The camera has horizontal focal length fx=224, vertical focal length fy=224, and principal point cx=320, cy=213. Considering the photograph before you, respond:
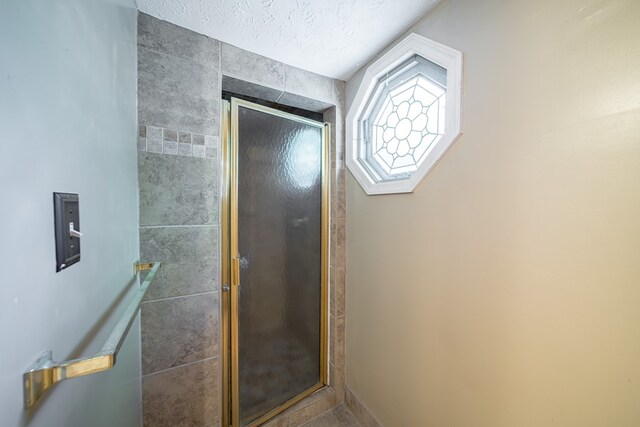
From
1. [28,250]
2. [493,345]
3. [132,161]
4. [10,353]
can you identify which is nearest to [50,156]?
[28,250]

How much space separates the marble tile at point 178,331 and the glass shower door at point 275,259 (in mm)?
130

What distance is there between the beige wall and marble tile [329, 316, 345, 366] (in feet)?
1.64

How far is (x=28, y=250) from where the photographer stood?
0.31 m

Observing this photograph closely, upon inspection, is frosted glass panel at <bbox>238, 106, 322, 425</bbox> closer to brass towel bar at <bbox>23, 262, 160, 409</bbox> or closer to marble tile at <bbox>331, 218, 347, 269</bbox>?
marble tile at <bbox>331, 218, 347, 269</bbox>

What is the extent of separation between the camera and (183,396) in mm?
1012

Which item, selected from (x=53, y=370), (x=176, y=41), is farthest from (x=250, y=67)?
(x=53, y=370)

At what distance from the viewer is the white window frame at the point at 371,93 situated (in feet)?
2.83

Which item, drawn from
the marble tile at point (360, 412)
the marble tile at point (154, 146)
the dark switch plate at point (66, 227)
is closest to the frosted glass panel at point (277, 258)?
the marble tile at point (360, 412)

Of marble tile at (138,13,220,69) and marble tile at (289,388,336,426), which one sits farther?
marble tile at (289,388,336,426)

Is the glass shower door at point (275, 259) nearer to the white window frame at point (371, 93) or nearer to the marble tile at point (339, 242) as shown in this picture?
the marble tile at point (339, 242)

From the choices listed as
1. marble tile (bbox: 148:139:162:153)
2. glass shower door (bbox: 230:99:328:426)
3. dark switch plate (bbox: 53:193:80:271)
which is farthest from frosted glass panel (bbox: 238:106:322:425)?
dark switch plate (bbox: 53:193:80:271)

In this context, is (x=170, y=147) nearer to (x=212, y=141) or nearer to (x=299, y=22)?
(x=212, y=141)

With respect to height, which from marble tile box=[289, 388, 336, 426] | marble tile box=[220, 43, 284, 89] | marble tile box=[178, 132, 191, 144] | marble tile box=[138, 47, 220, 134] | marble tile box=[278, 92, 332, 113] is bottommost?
marble tile box=[289, 388, 336, 426]

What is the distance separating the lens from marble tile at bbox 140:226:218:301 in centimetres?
96
